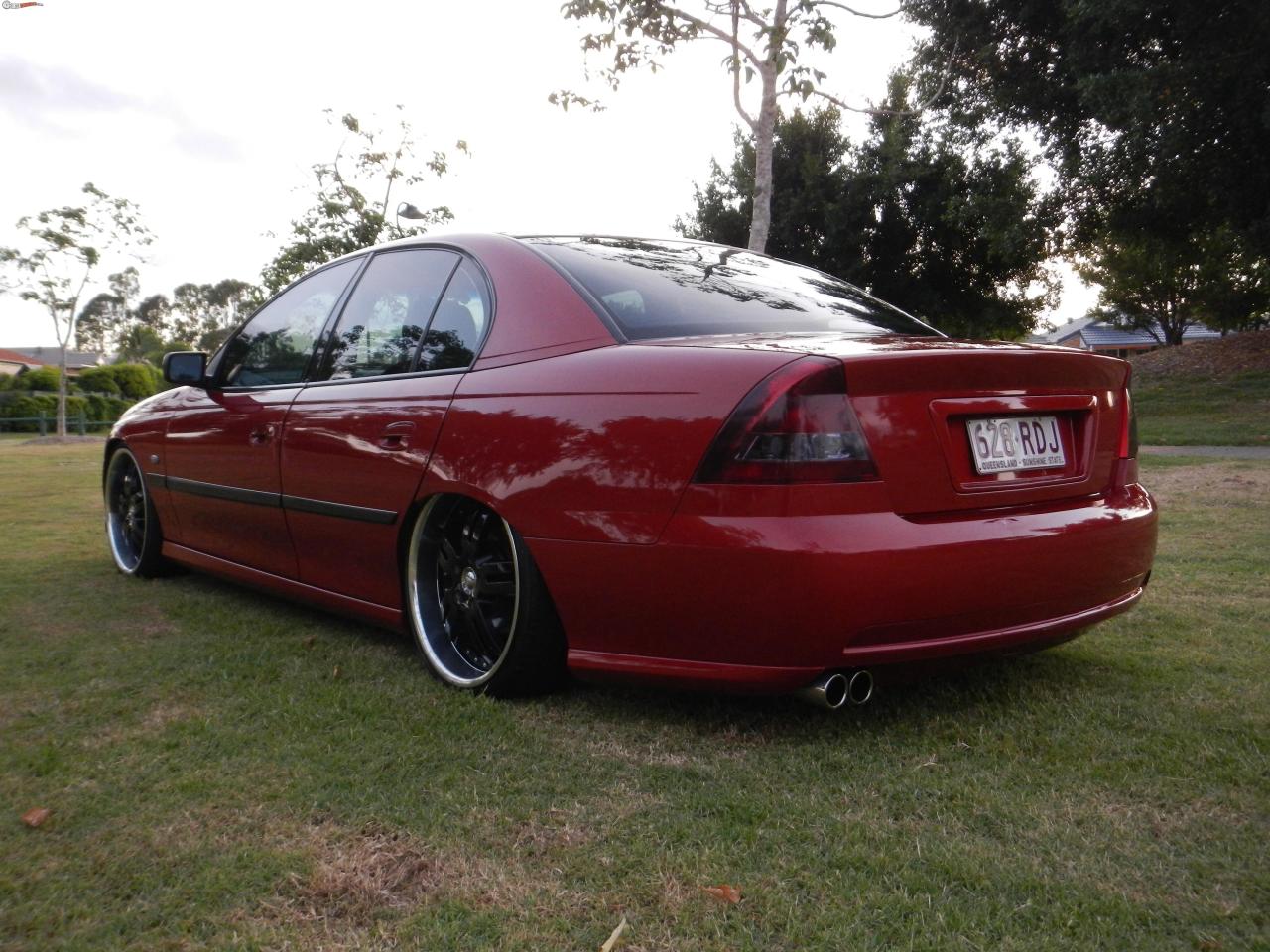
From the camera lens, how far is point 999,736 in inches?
111

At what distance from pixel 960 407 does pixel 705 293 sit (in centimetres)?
98

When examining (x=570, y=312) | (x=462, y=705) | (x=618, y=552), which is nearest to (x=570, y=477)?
(x=618, y=552)

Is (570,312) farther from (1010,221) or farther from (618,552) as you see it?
(1010,221)

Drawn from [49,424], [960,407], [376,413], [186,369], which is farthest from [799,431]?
[49,424]

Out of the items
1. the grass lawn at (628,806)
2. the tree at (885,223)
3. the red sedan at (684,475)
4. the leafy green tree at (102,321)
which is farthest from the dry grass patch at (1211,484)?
the leafy green tree at (102,321)

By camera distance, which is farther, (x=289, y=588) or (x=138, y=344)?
(x=138, y=344)

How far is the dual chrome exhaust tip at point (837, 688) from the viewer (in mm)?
2629

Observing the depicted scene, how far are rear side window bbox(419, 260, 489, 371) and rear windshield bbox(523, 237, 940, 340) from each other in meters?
0.24

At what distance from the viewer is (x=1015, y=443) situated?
2.82 meters

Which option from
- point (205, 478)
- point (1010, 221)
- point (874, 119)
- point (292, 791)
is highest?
point (874, 119)

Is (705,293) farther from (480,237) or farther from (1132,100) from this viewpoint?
(1132,100)

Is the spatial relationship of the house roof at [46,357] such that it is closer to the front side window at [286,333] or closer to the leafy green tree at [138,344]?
the leafy green tree at [138,344]

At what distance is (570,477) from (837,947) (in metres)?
1.38

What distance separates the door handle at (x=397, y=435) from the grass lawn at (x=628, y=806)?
0.74 meters
